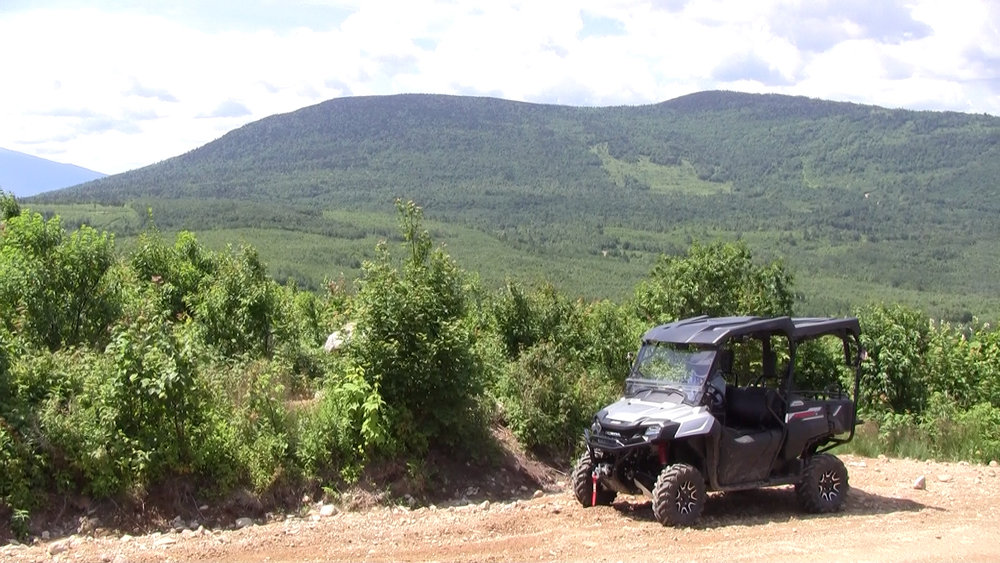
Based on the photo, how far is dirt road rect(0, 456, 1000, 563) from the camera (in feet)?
27.2

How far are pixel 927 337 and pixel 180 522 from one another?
17912 mm

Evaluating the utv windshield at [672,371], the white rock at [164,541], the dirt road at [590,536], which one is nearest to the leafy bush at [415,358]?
the dirt road at [590,536]

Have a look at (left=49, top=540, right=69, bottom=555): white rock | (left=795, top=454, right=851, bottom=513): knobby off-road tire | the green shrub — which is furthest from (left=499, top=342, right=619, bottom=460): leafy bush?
(left=49, top=540, right=69, bottom=555): white rock

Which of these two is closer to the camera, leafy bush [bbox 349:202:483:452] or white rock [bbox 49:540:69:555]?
white rock [bbox 49:540:69:555]

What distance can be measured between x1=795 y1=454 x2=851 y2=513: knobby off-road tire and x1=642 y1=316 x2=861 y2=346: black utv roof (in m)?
1.51

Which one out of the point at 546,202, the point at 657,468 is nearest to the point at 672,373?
the point at 657,468

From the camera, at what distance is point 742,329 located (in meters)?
9.78

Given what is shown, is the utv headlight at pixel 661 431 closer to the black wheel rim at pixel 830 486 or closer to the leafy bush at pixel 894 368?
the black wheel rim at pixel 830 486

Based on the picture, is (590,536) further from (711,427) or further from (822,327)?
(822,327)

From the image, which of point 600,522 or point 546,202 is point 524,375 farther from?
point 546,202

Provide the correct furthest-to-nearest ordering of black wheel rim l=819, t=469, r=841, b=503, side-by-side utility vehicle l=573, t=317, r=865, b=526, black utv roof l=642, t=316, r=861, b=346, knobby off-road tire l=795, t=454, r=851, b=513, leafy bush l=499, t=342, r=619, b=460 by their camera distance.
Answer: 1. leafy bush l=499, t=342, r=619, b=460
2. black wheel rim l=819, t=469, r=841, b=503
3. knobby off-road tire l=795, t=454, r=851, b=513
4. black utv roof l=642, t=316, r=861, b=346
5. side-by-side utility vehicle l=573, t=317, r=865, b=526

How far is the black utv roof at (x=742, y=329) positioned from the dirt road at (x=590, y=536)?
203cm

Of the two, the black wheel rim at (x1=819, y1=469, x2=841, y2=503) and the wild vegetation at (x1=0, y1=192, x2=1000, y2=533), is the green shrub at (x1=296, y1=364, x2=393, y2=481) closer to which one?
the wild vegetation at (x1=0, y1=192, x2=1000, y2=533)

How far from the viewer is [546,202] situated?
7530 inches
